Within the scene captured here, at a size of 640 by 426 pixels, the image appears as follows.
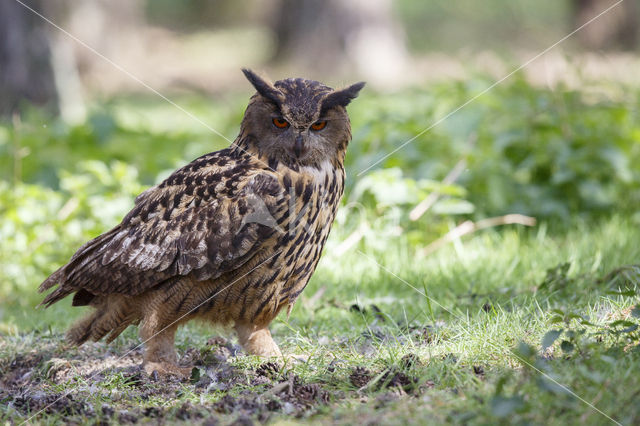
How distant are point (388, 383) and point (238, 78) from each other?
13802mm

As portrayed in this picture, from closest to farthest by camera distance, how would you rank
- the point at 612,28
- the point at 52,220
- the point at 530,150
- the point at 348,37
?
the point at 52,220 < the point at 530,150 < the point at 348,37 < the point at 612,28

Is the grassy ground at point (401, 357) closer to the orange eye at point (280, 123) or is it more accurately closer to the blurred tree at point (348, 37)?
the orange eye at point (280, 123)

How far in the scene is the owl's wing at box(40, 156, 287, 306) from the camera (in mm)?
3387

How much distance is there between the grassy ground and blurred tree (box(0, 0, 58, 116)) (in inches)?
216

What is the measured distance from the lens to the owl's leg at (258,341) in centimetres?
371

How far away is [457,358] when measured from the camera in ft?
10.2

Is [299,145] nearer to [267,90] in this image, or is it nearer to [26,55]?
[267,90]

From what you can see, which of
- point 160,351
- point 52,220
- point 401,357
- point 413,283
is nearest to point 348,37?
point 52,220

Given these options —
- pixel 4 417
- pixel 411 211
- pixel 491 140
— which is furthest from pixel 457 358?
pixel 491 140

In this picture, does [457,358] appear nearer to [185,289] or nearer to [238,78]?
[185,289]

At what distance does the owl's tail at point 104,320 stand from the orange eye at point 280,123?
116 cm

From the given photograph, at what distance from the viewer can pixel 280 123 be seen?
3.49 m

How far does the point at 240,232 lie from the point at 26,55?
7.60 meters

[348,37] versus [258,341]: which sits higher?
[348,37]
